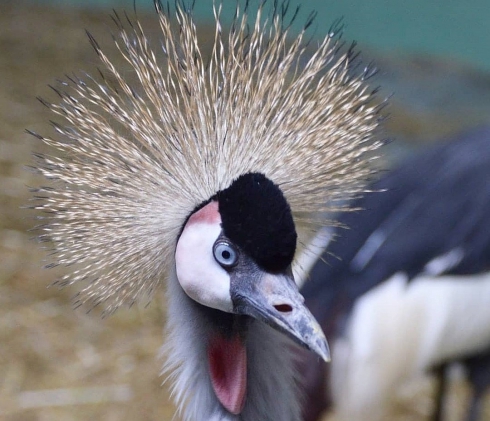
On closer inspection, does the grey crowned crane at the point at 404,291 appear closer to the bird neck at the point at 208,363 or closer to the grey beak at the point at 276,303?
the bird neck at the point at 208,363

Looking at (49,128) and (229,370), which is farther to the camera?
(49,128)

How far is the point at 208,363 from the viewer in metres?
0.98

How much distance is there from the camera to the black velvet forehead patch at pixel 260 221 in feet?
2.81

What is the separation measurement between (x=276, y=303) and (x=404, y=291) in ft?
2.61

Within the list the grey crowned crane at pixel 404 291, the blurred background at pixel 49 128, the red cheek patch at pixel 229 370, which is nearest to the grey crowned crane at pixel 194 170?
the red cheek patch at pixel 229 370

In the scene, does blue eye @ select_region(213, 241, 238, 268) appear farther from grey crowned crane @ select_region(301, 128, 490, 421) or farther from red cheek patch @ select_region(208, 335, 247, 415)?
grey crowned crane @ select_region(301, 128, 490, 421)

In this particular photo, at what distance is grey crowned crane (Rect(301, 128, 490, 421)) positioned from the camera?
1575 millimetres

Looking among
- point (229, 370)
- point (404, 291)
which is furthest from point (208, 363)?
point (404, 291)

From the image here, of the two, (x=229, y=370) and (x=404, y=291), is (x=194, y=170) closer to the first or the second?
(x=229, y=370)

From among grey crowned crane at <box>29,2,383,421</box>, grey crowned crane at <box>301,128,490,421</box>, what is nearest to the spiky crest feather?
grey crowned crane at <box>29,2,383,421</box>

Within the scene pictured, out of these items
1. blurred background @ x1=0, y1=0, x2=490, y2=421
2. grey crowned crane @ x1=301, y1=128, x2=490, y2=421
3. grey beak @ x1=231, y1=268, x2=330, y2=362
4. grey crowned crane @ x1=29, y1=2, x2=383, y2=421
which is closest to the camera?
grey beak @ x1=231, y1=268, x2=330, y2=362

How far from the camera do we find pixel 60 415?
5.91ft

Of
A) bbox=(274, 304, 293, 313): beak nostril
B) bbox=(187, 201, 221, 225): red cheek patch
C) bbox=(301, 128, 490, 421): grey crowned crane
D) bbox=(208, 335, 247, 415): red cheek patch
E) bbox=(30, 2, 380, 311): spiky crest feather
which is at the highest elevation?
bbox=(30, 2, 380, 311): spiky crest feather

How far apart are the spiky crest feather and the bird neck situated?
7 centimetres
